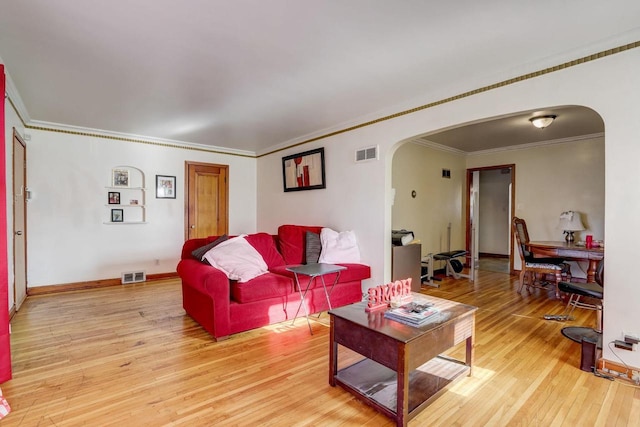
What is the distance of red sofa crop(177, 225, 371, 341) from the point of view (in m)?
2.89

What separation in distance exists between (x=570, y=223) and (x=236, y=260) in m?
5.12

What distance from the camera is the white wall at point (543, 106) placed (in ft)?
7.27

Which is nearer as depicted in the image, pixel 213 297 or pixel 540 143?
pixel 213 297

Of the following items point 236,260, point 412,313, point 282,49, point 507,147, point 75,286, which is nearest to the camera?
point 412,313

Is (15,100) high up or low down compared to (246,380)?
up

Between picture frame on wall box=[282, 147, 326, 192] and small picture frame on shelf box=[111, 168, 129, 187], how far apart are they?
2570mm

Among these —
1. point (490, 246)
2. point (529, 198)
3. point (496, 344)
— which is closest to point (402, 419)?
point (496, 344)

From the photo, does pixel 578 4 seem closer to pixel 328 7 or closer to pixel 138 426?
pixel 328 7

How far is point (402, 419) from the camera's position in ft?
5.56

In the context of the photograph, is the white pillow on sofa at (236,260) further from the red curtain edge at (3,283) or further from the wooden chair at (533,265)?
the wooden chair at (533,265)

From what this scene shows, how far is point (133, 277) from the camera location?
17.0 ft

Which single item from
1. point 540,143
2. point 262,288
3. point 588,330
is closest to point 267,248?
point 262,288

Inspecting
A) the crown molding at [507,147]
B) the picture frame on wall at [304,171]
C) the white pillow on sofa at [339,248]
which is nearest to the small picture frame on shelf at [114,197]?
the picture frame on wall at [304,171]

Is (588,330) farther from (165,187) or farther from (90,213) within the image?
(90,213)
